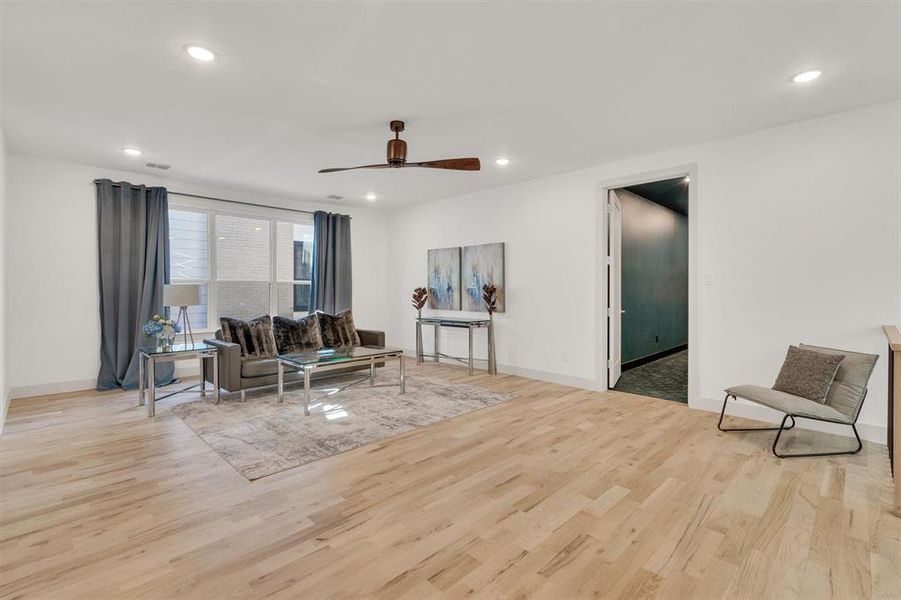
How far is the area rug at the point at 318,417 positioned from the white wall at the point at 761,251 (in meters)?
1.43

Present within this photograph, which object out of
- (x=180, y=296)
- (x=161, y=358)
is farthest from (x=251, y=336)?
(x=161, y=358)

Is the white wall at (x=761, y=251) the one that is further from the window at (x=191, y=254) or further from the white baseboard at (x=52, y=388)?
the white baseboard at (x=52, y=388)

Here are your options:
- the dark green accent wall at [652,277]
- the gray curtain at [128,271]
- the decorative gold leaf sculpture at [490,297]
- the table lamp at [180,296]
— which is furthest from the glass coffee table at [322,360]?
the dark green accent wall at [652,277]

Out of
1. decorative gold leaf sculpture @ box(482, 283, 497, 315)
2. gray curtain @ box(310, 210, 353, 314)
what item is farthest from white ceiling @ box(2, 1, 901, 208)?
gray curtain @ box(310, 210, 353, 314)

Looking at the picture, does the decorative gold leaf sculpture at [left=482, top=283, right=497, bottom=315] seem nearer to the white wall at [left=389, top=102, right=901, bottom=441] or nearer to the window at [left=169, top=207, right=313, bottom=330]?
the white wall at [left=389, top=102, right=901, bottom=441]

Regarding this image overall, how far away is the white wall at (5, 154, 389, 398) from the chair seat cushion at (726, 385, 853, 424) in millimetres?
6675

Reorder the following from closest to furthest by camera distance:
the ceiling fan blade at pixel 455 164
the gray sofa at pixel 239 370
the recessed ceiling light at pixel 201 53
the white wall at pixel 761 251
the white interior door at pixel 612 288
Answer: the recessed ceiling light at pixel 201 53
the white wall at pixel 761 251
the ceiling fan blade at pixel 455 164
the gray sofa at pixel 239 370
the white interior door at pixel 612 288

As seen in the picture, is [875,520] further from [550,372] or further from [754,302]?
[550,372]

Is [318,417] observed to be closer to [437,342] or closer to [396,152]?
[396,152]

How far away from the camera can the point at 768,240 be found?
3.87m

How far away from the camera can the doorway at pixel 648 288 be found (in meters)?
5.16

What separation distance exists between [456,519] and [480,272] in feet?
14.2

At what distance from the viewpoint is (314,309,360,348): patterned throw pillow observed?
5.81 meters

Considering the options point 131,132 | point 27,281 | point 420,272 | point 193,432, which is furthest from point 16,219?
point 420,272
